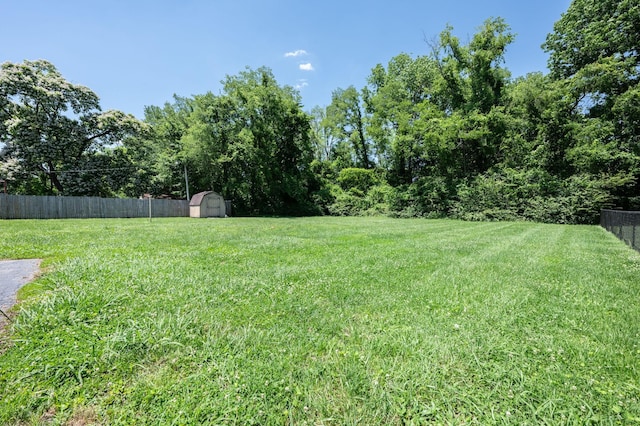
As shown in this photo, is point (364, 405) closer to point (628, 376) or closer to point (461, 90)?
point (628, 376)

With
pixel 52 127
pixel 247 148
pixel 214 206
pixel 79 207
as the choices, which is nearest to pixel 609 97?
pixel 247 148

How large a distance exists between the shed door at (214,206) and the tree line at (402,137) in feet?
12.7

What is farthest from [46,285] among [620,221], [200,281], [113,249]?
[620,221]

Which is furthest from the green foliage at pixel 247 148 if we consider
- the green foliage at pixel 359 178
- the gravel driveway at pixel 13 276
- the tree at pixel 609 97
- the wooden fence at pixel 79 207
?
the gravel driveway at pixel 13 276

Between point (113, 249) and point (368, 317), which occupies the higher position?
point (113, 249)

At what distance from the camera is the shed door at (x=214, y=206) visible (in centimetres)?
2164

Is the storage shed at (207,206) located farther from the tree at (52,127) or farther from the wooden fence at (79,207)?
the tree at (52,127)

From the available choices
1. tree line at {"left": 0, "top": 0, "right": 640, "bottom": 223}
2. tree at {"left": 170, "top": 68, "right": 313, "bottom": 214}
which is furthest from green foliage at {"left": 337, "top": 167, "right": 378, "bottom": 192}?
tree at {"left": 170, "top": 68, "right": 313, "bottom": 214}

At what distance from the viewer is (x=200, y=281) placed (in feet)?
11.3

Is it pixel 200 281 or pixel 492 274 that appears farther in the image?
pixel 492 274

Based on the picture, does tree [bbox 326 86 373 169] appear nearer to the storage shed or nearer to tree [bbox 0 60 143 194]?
the storage shed

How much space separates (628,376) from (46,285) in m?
5.08

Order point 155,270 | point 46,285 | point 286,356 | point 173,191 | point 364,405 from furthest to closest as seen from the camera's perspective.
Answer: point 173,191 → point 155,270 → point 46,285 → point 286,356 → point 364,405

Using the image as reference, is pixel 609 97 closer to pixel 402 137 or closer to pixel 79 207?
pixel 402 137
